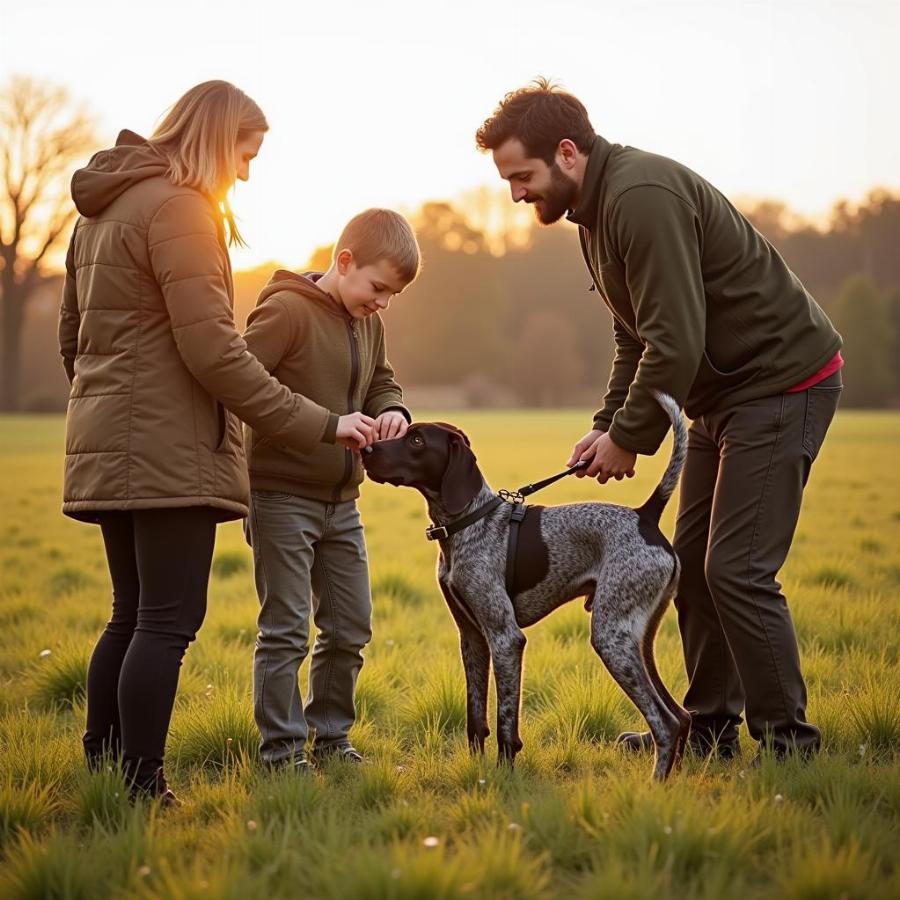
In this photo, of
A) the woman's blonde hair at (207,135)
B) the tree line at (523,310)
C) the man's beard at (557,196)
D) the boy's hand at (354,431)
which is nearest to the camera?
the woman's blonde hair at (207,135)

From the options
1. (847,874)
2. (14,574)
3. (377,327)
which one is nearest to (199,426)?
(377,327)

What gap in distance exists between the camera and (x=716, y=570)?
14.1ft

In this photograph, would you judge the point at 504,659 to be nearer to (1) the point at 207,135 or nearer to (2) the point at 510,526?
(2) the point at 510,526

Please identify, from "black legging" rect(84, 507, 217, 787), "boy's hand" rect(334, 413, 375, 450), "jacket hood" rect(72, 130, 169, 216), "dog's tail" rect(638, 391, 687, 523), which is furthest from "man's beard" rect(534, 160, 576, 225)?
"black legging" rect(84, 507, 217, 787)

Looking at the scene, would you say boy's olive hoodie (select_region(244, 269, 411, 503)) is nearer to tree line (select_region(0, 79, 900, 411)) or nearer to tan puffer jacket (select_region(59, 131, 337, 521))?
tan puffer jacket (select_region(59, 131, 337, 521))

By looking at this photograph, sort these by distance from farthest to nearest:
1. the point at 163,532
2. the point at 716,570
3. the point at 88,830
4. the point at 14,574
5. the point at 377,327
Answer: the point at 14,574, the point at 377,327, the point at 716,570, the point at 163,532, the point at 88,830

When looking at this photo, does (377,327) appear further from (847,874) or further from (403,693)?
(847,874)

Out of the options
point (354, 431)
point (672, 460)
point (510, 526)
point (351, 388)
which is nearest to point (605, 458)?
point (672, 460)

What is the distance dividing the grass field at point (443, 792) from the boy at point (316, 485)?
256mm

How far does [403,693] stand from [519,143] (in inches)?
112

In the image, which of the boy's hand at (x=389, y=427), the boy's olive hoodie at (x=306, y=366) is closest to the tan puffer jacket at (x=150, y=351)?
the boy's olive hoodie at (x=306, y=366)

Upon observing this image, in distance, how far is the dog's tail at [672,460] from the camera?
13.7ft

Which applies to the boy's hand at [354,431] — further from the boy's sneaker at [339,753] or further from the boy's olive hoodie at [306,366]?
the boy's sneaker at [339,753]

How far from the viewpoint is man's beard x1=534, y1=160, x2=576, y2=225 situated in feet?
14.4
